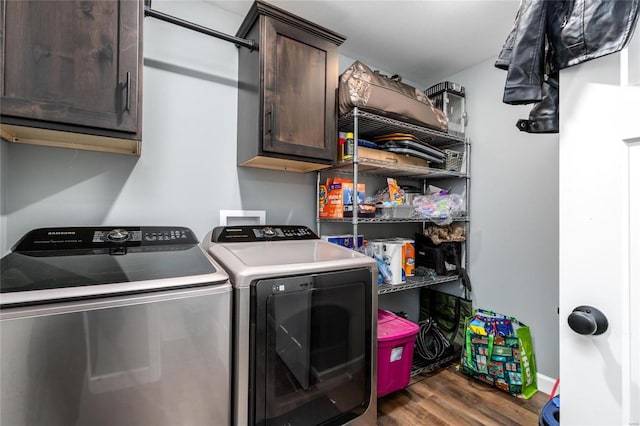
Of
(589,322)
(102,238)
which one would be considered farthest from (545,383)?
Answer: (102,238)

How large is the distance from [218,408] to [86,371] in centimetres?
43

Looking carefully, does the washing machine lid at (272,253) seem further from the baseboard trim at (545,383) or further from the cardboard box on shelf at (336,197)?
the baseboard trim at (545,383)

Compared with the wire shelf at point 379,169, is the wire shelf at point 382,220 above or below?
below

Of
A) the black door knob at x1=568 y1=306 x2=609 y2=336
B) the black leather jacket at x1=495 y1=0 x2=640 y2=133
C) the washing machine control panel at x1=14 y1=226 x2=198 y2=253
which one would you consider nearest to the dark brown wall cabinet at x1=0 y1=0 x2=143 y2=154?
the washing machine control panel at x1=14 y1=226 x2=198 y2=253

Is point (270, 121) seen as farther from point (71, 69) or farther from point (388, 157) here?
point (388, 157)

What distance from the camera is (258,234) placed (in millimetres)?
1668

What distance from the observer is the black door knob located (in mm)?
676

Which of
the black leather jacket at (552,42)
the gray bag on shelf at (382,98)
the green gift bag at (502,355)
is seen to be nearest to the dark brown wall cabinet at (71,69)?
the gray bag on shelf at (382,98)

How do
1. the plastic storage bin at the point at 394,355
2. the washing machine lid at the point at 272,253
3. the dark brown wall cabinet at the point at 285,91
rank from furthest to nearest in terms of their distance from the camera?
1. the plastic storage bin at the point at 394,355
2. the dark brown wall cabinet at the point at 285,91
3. the washing machine lid at the point at 272,253

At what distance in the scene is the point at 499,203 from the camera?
229cm

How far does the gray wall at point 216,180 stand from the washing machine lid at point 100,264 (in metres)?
0.20

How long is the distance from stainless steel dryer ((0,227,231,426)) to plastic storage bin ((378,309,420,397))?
106cm

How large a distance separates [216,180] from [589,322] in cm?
176

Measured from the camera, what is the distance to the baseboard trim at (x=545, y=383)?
1.96m
